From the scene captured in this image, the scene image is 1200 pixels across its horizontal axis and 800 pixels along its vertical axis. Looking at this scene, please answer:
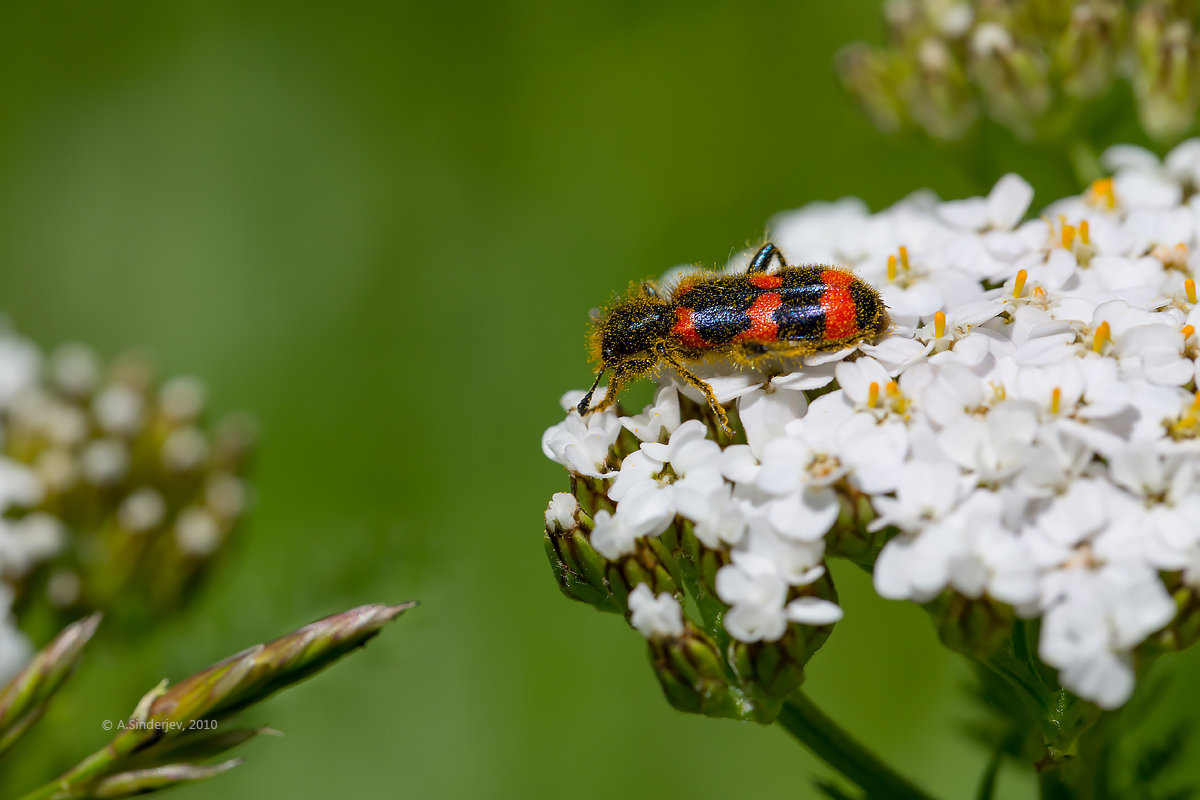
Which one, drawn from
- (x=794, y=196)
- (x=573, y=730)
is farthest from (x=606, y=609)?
(x=794, y=196)

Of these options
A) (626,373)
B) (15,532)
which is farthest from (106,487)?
(626,373)

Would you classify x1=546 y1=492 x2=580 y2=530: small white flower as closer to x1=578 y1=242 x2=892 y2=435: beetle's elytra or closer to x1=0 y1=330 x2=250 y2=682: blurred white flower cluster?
x1=578 y1=242 x2=892 y2=435: beetle's elytra

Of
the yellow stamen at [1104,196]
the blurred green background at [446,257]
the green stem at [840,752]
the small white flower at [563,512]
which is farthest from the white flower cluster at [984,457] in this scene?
the blurred green background at [446,257]

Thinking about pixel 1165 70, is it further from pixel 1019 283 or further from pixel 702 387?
pixel 702 387

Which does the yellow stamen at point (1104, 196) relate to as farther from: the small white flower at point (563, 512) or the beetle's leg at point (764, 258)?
the small white flower at point (563, 512)

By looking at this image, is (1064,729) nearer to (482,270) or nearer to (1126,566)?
(1126,566)
